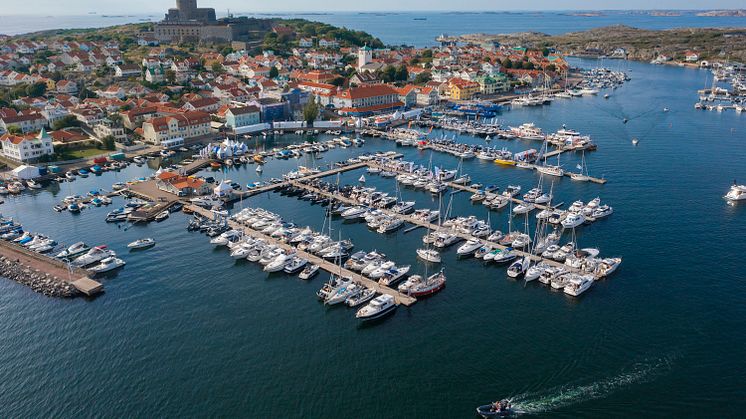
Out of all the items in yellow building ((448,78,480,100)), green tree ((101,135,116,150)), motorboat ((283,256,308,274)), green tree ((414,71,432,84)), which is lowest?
motorboat ((283,256,308,274))

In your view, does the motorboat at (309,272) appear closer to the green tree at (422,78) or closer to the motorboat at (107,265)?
the motorboat at (107,265)

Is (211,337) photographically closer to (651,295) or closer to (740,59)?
(651,295)

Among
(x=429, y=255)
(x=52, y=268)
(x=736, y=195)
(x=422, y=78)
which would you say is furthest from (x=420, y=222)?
(x=422, y=78)

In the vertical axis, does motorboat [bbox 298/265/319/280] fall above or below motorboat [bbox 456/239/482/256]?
below

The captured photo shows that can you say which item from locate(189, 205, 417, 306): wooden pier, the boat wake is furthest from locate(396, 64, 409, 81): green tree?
the boat wake

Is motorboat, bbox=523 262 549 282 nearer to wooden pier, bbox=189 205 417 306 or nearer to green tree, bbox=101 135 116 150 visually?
wooden pier, bbox=189 205 417 306

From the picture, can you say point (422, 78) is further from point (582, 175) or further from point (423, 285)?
point (423, 285)

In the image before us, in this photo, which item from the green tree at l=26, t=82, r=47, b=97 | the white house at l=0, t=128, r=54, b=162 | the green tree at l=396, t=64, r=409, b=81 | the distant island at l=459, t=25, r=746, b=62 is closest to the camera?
the white house at l=0, t=128, r=54, b=162
